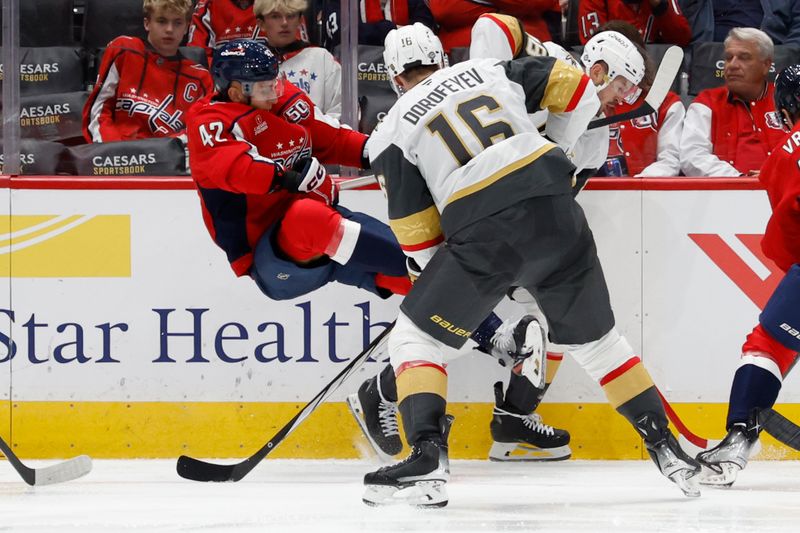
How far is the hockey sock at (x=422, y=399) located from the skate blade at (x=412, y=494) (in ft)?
0.33

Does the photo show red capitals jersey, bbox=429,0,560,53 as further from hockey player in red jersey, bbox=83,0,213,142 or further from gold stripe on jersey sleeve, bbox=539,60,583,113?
gold stripe on jersey sleeve, bbox=539,60,583,113

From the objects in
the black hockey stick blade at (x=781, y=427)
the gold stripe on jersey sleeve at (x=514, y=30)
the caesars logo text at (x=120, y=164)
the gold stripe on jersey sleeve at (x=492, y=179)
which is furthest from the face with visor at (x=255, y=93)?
the black hockey stick blade at (x=781, y=427)

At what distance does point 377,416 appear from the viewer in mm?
3666

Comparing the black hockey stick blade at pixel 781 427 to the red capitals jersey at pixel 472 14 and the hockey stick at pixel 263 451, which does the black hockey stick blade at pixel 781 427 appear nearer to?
the hockey stick at pixel 263 451

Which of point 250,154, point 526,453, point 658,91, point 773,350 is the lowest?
point 526,453

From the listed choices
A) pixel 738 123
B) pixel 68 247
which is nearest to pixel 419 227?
pixel 68 247

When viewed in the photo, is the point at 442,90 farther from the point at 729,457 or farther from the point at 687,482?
the point at 729,457

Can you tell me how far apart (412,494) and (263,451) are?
2.72 feet

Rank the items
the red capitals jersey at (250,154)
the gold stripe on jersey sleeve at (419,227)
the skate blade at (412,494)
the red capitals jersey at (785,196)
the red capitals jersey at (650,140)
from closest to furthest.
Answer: the skate blade at (412,494), the gold stripe on jersey sleeve at (419,227), the red capitals jersey at (785,196), the red capitals jersey at (250,154), the red capitals jersey at (650,140)

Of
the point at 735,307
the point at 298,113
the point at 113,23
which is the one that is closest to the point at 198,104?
the point at 298,113

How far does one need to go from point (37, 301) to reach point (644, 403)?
1908 mm

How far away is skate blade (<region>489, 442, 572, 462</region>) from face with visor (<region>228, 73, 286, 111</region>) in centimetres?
124

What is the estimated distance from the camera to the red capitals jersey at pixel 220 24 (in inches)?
158

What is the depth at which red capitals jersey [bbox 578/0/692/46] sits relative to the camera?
13.6 feet
